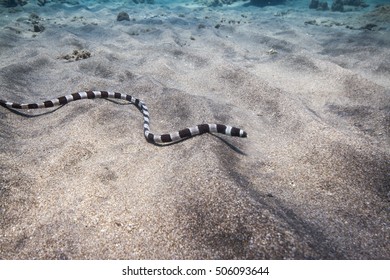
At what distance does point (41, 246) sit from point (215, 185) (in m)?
2.03

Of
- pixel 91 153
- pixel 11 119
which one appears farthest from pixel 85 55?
pixel 91 153

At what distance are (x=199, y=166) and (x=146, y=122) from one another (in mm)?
1960

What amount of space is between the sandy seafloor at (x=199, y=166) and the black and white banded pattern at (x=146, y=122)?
0.53ft

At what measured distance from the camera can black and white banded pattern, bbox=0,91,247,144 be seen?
15.6 ft

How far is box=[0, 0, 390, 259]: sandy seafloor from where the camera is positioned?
2838 mm

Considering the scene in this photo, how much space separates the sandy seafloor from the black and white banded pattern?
16cm

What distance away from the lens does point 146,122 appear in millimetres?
5398

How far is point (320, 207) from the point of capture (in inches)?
135

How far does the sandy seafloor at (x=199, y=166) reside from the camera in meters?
2.84

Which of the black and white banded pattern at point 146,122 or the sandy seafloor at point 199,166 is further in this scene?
the black and white banded pattern at point 146,122

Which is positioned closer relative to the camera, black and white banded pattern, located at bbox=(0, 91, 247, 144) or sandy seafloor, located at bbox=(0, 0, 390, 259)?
sandy seafloor, located at bbox=(0, 0, 390, 259)

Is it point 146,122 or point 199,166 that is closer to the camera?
point 199,166

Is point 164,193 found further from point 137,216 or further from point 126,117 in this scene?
point 126,117

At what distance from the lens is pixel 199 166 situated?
3.90 meters
